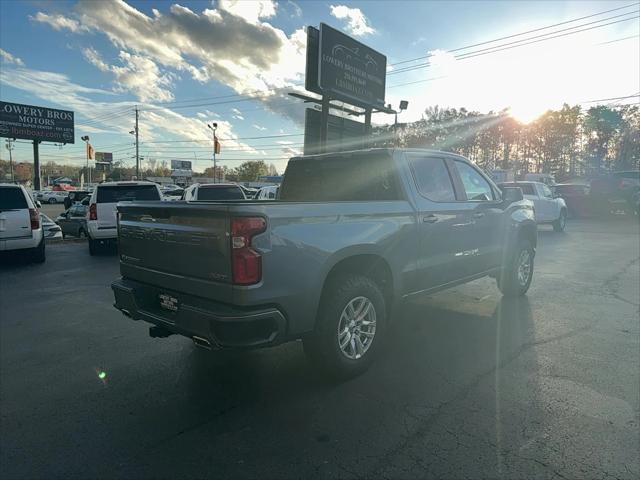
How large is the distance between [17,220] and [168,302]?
7.37 m

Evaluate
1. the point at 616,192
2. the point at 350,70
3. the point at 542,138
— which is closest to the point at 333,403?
the point at 350,70

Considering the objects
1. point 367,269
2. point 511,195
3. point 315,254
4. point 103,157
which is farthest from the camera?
point 103,157

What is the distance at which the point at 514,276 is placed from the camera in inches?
242

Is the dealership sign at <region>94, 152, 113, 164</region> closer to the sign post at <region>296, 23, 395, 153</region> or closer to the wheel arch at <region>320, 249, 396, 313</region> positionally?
the sign post at <region>296, 23, 395, 153</region>

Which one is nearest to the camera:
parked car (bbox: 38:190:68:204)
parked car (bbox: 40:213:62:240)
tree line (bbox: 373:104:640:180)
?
parked car (bbox: 40:213:62:240)

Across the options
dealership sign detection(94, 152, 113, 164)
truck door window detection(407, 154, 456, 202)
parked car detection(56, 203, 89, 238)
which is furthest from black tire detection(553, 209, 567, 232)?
dealership sign detection(94, 152, 113, 164)

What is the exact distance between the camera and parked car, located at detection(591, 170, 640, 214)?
18750 millimetres

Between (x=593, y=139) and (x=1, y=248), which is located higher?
(x=593, y=139)

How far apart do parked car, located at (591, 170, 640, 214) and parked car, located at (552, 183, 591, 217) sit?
1.57 ft

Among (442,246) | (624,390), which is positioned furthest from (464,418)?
(442,246)

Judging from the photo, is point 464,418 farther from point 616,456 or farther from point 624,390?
point 624,390

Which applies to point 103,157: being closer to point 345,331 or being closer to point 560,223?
point 560,223

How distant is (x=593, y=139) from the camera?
7194cm

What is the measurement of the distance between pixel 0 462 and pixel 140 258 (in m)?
1.65
